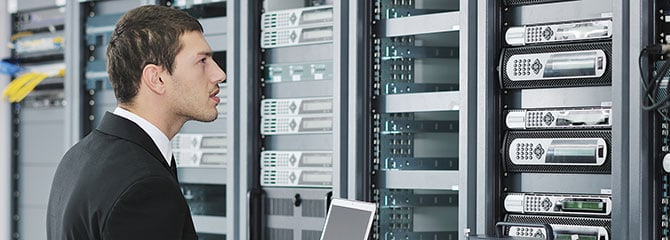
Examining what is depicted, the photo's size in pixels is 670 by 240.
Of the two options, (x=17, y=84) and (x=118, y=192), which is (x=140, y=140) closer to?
(x=118, y=192)

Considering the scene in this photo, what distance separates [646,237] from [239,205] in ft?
5.58

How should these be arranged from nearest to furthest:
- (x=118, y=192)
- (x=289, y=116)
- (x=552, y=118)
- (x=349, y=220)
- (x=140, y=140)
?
(x=118, y=192), (x=140, y=140), (x=349, y=220), (x=552, y=118), (x=289, y=116)

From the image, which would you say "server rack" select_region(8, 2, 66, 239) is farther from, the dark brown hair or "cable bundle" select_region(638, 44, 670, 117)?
the dark brown hair

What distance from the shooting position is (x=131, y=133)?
68.2 inches

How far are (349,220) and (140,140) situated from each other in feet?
3.68

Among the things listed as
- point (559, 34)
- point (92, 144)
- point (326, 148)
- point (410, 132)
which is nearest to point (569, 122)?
point (559, 34)

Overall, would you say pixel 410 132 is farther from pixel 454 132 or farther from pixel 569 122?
pixel 569 122

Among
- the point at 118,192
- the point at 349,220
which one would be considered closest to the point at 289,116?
the point at 349,220

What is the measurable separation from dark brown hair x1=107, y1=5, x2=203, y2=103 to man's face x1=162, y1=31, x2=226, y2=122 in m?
0.01

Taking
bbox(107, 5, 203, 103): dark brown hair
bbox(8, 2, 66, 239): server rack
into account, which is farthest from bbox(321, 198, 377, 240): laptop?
bbox(8, 2, 66, 239): server rack

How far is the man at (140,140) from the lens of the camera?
A: 1.61 meters

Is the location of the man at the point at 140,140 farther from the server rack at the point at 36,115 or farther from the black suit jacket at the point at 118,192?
the server rack at the point at 36,115

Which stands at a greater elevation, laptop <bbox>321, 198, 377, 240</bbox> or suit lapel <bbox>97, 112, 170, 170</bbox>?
suit lapel <bbox>97, 112, 170, 170</bbox>

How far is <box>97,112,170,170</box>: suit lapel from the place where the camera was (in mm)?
1725
